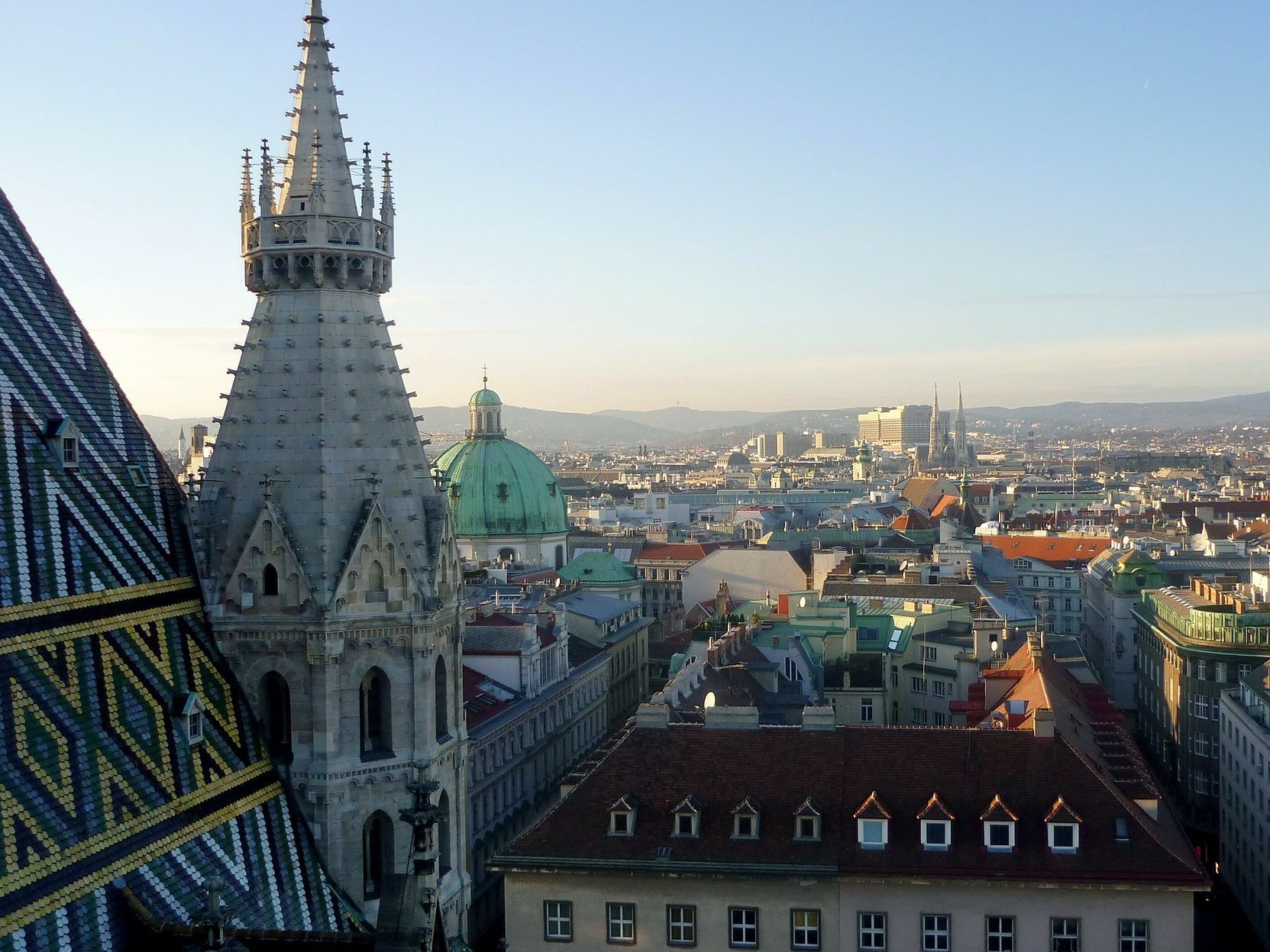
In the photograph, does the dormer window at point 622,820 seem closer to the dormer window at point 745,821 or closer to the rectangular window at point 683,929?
the rectangular window at point 683,929

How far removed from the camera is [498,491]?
452ft

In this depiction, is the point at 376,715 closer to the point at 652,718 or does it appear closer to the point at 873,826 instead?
the point at 873,826

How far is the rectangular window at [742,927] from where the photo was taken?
148 ft

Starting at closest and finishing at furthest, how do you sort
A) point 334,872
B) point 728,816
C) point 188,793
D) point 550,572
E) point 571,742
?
point 188,793 < point 334,872 < point 728,816 < point 571,742 < point 550,572

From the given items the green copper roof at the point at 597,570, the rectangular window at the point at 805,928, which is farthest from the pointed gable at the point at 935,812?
the green copper roof at the point at 597,570

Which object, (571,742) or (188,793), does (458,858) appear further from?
(571,742)

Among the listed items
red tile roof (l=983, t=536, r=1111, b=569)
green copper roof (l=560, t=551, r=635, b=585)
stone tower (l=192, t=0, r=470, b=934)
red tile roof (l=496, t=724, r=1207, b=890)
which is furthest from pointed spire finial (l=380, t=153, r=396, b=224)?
red tile roof (l=983, t=536, r=1111, b=569)

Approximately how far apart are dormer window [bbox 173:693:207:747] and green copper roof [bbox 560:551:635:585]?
10263 centimetres

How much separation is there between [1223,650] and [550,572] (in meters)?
64.8

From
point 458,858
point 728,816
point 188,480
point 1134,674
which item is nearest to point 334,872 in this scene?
point 458,858

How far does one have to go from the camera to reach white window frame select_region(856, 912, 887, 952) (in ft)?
146

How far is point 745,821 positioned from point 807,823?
6.27 ft

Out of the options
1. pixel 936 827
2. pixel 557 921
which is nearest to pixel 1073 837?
pixel 936 827

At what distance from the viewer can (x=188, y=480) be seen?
107 ft
